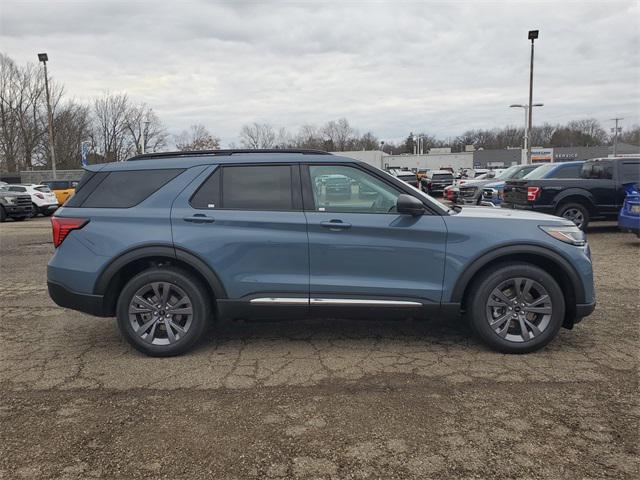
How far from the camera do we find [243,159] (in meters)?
4.54

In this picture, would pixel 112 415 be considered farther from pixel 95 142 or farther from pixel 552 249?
pixel 95 142

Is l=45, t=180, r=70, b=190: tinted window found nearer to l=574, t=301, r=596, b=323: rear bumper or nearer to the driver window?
the driver window

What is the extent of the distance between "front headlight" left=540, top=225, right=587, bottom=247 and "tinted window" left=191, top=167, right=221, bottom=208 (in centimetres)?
286

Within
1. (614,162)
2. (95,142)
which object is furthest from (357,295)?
(95,142)

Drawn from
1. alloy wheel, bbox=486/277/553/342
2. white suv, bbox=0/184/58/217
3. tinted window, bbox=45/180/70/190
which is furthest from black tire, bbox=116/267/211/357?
tinted window, bbox=45/180/70/190

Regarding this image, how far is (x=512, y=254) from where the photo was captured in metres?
4.30

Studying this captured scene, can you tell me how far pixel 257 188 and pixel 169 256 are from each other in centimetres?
96

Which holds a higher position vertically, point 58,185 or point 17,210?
point 58,185

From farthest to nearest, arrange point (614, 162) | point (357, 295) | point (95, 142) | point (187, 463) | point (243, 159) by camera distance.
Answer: point (95, 142) < point (614, 162) < point (243, 159) < point (357, 295) < point (187, 463)

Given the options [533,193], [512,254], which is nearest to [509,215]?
[512,254]

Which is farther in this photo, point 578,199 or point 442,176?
point 442,176

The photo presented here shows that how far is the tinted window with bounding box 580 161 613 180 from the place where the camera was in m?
11.7

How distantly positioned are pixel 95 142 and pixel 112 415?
7747 centimetres

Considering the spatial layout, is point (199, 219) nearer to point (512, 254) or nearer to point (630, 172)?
point (512, 254)
